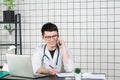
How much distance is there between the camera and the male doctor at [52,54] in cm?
283

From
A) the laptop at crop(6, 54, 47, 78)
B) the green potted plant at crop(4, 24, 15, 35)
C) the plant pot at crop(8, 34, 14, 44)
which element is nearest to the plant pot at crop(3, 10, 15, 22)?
the green potted plant at crop(4, 24, 15, 35)

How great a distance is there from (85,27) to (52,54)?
38.0 inches

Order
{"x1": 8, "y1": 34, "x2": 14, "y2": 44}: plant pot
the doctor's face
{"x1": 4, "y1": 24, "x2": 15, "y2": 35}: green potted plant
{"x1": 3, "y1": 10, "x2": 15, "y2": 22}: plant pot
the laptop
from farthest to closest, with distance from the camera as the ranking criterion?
{"x1": 8, "y1": 34, "x2": 14, "y2": 44}: plant pot, {"x1": 4, "y1": 24, "x2": 15, "y2": 35}: green potted plant, {"x1": 3, "y1": 10, "x2": 15, "y2": 22}: plant pot, the doctor's face, the laptop

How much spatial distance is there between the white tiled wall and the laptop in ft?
5.02

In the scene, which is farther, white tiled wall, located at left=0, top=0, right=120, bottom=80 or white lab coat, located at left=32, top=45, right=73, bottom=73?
white tiled wall, located at left=0, top=0, right=120, bottom=80

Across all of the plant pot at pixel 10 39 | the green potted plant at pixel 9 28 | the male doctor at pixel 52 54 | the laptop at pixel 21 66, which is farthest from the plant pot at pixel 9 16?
the laptop at pixel 21 66

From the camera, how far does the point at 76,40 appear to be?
376cm

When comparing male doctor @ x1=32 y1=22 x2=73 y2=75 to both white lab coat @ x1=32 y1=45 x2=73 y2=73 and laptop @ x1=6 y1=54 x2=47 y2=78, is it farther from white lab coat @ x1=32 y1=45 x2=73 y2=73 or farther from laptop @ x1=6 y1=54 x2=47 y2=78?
laptop @ x1=6 y1=54 x2=47 y2=78

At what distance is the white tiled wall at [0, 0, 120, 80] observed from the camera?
363cm

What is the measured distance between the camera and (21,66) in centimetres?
228

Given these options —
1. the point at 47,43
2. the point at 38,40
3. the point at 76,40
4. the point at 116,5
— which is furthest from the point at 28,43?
the point at 116,5

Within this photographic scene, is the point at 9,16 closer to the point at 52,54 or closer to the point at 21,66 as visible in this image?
the point at 52,54

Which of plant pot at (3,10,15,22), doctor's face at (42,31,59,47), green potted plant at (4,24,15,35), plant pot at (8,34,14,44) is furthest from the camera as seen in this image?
plant pot at (8,34,14,44)

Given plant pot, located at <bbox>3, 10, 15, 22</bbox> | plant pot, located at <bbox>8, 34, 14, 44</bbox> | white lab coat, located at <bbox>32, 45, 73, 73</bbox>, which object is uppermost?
plant pot, located at <bbox>3, 10, 15, 22</bbox>
